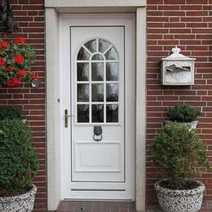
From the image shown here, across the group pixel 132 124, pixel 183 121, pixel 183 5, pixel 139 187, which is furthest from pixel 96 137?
pixel 183 5

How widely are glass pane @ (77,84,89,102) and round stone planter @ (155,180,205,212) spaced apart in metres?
1.46

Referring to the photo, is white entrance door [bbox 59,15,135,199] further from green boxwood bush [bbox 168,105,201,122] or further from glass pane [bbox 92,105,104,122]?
green boxwood bush [bbox 168,105,201,122]

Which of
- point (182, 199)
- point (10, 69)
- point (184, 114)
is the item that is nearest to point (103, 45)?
point (184, 114)

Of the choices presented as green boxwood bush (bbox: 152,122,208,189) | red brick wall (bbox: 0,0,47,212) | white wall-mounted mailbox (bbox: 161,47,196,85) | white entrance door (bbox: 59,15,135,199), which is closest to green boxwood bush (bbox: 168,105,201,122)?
green boxwood bush (bbox: 152,122,208,189)

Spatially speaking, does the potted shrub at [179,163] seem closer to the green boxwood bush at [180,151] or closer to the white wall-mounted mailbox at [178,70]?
the green boxwood bush at [180,151]

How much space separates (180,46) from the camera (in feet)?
17.0

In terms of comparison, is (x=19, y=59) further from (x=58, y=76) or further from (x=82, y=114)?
(x=82, y=114)

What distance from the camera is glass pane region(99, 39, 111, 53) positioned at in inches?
215

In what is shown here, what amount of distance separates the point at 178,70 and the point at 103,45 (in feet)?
3.31

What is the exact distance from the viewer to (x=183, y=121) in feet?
16.3

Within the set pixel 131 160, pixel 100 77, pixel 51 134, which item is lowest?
pixel 131 160

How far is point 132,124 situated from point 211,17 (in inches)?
61.4

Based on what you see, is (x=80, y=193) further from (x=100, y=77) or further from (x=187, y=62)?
(x=187, y=62)

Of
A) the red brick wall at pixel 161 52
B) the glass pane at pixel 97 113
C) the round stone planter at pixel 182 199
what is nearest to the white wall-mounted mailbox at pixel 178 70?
the red brick wall at pixel 161 52
